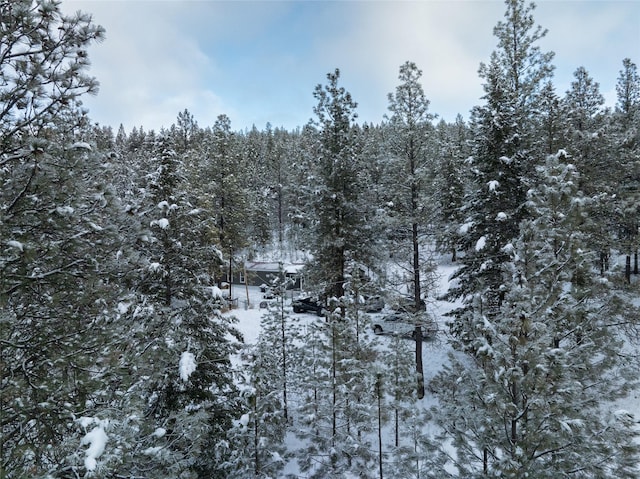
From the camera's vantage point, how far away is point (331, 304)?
12.0 m

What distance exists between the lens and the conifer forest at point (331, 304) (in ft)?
14.6

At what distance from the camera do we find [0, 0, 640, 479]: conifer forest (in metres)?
4.46

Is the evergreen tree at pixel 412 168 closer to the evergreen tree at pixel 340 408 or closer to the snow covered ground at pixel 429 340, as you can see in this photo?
the snow covered ground at pixel 429 340

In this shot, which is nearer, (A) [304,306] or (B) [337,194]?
(B) [337,194]

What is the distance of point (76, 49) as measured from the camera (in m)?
4.73

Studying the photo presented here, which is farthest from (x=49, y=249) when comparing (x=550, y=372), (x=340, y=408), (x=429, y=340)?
(x=429, y=340)

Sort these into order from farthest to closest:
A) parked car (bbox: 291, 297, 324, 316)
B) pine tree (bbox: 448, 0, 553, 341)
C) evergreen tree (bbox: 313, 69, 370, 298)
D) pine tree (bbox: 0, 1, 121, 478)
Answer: parked car (bbox: 291, 297, 324, 316) < evergreen tree (bbox: 313, 69, 370, 298) < pine tree (bbox: 448, 0, 553, 341) < pine tree (bbox: 0, 1, 121, 478)

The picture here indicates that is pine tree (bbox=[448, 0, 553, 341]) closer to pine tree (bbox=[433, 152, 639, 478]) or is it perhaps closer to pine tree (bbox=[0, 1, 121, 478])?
pine tree (bbox=[433, 152, 639, 478])

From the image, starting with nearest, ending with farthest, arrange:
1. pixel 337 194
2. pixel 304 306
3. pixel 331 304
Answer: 1. pixel 331 304
2. pixel 337 194
3. pixel 304 306

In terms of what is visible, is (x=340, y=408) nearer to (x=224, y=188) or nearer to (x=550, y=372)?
(x=550, y=372)

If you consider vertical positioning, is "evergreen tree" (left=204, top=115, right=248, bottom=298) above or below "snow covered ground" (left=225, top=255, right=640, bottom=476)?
above

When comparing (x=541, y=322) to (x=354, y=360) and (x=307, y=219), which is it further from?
(x=307, y=219)

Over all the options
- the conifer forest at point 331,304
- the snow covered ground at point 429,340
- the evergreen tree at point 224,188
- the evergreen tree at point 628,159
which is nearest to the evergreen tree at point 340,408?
the conifer forest at point 331,304

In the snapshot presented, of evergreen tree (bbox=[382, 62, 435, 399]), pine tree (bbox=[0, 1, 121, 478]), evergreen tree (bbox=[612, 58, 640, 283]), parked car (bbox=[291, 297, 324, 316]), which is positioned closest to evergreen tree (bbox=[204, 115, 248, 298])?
parked car (bbox=[291, 297, 324, 316])
